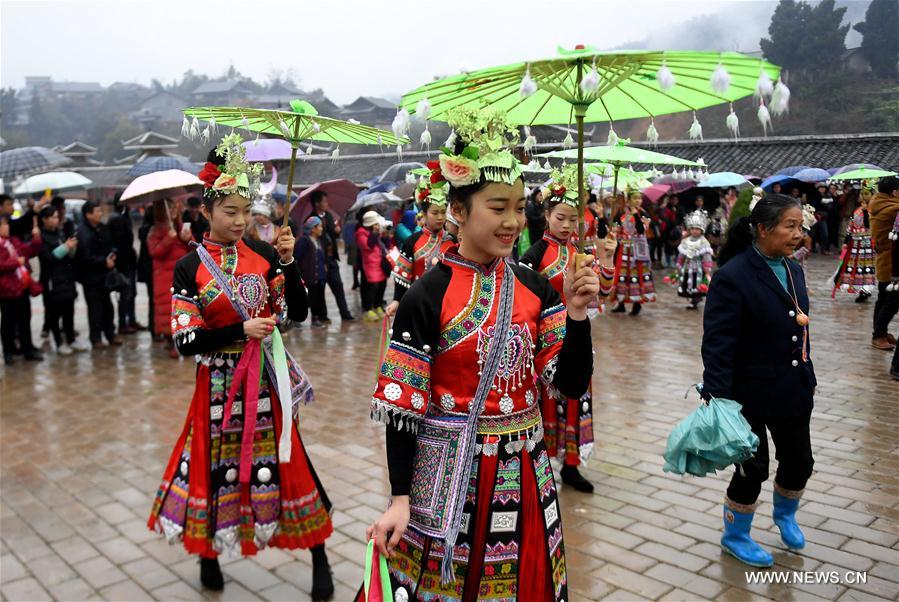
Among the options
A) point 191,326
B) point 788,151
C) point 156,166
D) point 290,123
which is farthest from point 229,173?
point 788,151

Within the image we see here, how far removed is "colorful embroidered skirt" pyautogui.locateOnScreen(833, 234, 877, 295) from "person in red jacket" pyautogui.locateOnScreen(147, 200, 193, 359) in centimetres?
976

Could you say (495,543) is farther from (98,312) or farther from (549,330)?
(98,312)

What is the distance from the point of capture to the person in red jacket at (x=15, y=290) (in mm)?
8883

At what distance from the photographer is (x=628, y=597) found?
3.62m

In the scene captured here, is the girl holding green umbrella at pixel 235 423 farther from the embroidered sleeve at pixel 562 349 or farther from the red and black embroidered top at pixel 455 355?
the embroidered sleeve at pixel 562 349

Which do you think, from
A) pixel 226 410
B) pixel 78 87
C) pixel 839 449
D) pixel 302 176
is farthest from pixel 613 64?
pixel 78 87

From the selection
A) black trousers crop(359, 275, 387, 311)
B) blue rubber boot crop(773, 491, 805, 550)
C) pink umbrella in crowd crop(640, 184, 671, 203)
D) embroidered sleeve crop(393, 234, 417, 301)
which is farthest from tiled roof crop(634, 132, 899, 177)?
blue rubber boot crop(773, 491, 805, 550)

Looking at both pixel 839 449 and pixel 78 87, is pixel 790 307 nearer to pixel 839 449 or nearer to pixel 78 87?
pixel 839 449

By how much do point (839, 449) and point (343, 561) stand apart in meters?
3.73

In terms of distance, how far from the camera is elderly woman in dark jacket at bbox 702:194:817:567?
369 centimetres

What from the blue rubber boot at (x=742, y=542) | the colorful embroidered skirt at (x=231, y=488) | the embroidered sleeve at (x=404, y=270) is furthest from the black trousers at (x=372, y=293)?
the blue rubber boot at (x=742, y=542)

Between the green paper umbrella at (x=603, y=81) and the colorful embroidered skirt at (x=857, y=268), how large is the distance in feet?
33.6

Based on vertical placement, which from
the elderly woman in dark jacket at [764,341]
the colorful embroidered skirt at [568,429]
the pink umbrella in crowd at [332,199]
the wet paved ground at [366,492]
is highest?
the pink umbrella in crowd at [332,199]

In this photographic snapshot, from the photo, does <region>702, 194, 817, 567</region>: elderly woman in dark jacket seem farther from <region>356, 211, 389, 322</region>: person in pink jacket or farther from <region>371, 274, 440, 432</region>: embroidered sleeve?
<region>356, 211, 389, 322</region>: person in pink jacket
